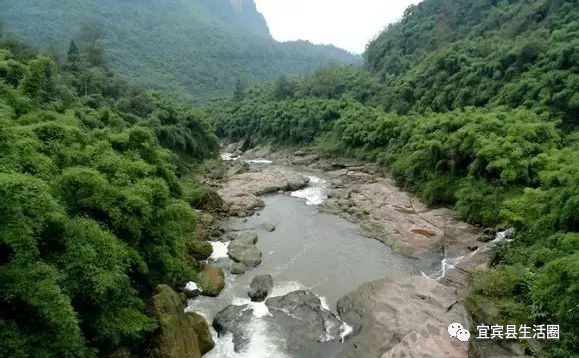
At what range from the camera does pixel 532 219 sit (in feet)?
59.1

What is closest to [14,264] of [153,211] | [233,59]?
[153,211]

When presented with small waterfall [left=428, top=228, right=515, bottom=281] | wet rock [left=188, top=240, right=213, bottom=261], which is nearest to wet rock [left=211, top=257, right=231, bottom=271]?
wet rock [left=188, top=240, right=213, bottom=261]

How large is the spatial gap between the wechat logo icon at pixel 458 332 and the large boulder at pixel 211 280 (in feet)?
30.2

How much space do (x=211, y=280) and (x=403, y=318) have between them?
804 centimetres

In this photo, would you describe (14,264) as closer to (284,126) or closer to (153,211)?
(153,211)

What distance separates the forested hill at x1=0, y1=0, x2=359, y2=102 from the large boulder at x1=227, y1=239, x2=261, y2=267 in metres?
65.5

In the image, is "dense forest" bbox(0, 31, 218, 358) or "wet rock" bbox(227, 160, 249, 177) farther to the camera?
"wet rock" bbox(227, 160, 249, 177)

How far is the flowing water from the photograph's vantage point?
642 inches

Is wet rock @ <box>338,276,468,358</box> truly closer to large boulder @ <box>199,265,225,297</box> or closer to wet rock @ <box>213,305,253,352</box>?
wet rock @ <box>213,305,253,352</box>

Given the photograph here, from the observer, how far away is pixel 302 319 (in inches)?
661

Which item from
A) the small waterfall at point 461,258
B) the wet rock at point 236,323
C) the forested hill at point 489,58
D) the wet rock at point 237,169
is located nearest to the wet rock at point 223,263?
the wet rock at point 236,323

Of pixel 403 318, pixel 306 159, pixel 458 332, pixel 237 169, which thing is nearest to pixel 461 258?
pixel 403 318

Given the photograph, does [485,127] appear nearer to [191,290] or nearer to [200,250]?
[200,250]

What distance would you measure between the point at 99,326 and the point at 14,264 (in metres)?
2.96
